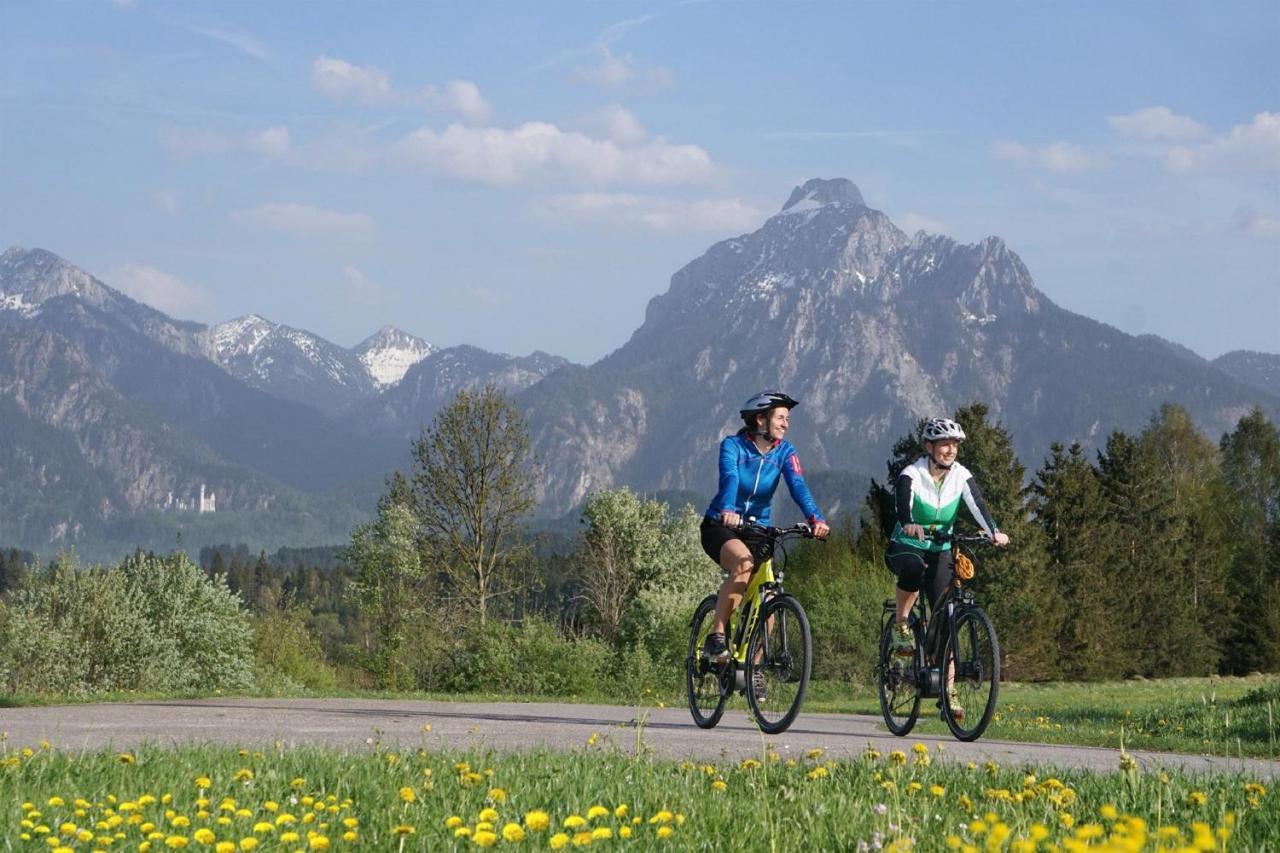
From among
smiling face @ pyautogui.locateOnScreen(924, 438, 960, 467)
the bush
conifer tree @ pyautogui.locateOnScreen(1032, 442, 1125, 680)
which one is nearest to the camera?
smiling face @ pyautogui.locateOnScreen(924, 438, 960, 467)

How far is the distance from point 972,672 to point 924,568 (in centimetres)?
99

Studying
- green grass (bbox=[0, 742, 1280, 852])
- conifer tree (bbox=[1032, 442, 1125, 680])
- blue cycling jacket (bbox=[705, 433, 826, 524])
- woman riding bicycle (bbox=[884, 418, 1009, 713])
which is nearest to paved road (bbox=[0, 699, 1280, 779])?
green grass (bbox=[0, 742, 1280, 852])

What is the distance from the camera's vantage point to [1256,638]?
62.2 meters

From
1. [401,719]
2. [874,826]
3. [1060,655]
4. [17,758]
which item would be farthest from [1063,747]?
[1060,655]

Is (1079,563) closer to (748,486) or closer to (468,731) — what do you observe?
(748,486)

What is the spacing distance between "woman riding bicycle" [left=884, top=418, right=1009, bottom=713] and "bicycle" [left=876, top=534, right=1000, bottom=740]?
9 centimetres

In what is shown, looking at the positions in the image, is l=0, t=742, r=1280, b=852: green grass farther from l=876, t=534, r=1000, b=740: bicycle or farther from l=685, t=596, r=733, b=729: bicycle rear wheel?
l=685, t=596, r=733, b=729: bicycle rear wheel

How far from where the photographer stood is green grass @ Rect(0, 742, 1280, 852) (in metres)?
4.84

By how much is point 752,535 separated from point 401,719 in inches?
171

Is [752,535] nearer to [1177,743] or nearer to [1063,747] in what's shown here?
[1063,747]

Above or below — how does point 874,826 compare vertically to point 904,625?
below

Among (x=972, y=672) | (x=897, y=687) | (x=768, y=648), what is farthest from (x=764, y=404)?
(x=897, y=687)

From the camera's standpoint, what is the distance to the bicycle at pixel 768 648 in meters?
10.9

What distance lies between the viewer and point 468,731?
11.6 m
